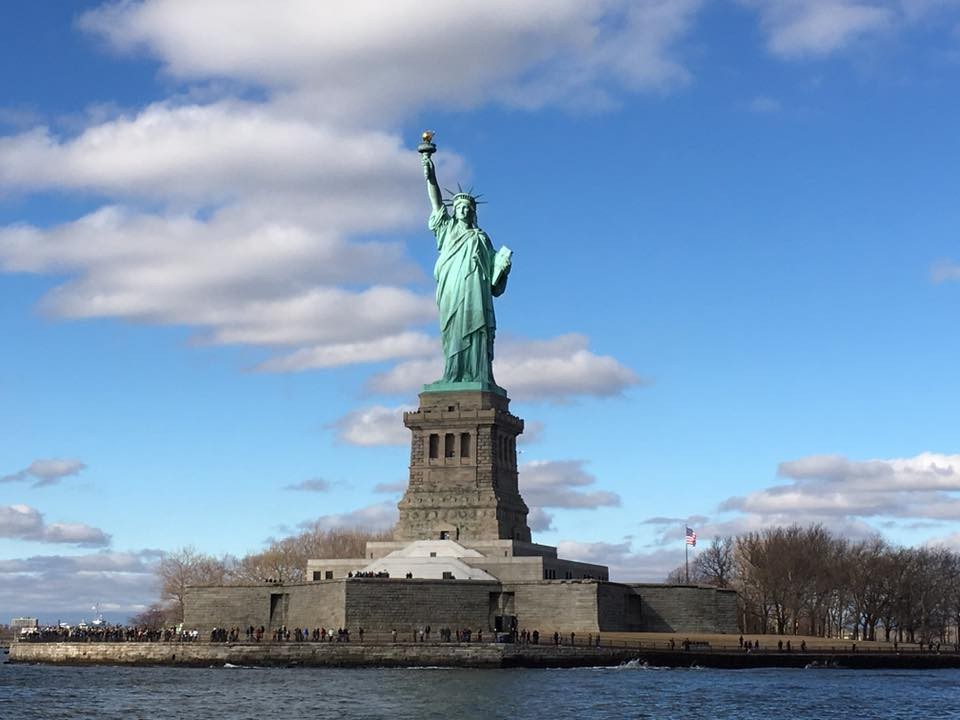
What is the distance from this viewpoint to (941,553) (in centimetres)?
11350

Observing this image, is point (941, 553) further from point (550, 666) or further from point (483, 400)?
point (550, 666)

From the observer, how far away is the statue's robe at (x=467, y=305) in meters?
82.2

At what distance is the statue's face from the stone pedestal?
9.75 m

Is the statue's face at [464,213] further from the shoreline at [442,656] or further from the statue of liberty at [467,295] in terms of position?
the shoreline at [442,656]

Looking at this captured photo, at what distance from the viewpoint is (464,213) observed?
83.3 m

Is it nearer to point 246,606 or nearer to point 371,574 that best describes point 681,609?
point 371,574

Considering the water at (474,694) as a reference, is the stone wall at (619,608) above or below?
above

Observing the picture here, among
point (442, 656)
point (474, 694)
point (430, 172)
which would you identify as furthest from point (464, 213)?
point (474, 694)

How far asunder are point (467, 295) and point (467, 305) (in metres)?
0.55

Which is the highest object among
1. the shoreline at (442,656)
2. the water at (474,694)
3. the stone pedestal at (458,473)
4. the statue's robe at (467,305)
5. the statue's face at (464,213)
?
the statue's face at (464,213)

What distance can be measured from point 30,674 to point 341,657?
1546cm


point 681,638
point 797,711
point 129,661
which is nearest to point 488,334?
point 681,638

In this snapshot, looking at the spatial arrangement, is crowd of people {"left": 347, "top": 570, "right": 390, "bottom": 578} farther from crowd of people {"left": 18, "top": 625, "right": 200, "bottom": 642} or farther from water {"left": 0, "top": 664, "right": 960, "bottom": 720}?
water {"left": 0, "top": 664, "right": 960, "bottom": 720}

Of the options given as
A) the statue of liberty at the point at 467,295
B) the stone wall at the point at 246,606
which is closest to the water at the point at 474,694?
the stone wall at the point at 246,606
